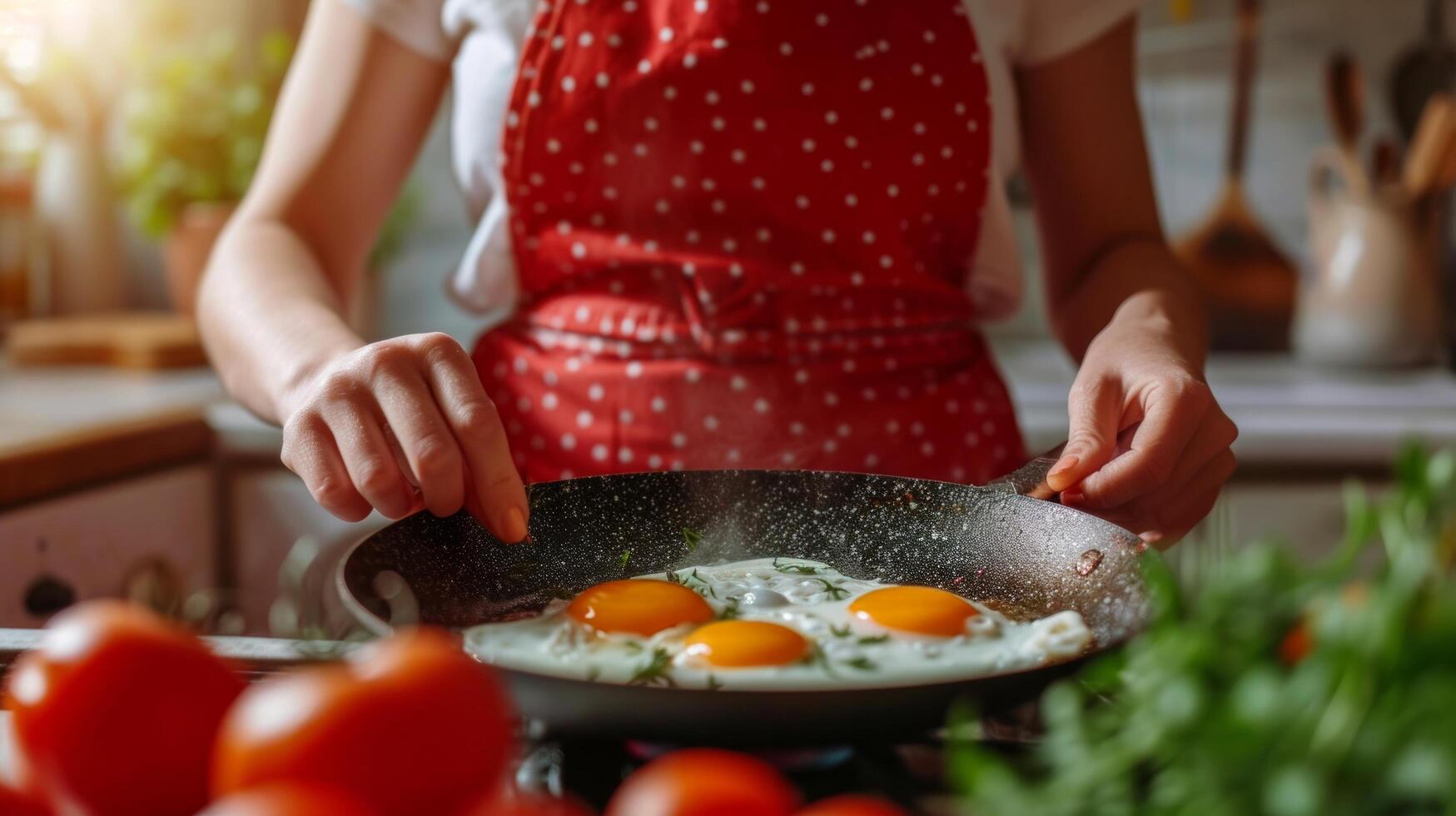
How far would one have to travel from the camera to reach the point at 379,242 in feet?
7.00

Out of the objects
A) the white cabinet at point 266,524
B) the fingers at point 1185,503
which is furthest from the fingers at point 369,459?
the white cabinet at point 266,524

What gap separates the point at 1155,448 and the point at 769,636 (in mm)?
284

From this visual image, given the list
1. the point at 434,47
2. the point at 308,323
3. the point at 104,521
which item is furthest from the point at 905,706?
the point at 104,521

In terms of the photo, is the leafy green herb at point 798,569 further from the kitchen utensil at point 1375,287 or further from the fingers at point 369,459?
the kitchen utensil at point 1375,287

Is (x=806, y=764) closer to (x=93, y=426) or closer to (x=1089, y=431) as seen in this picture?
(x=1089, y=431)

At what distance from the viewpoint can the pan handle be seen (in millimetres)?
723

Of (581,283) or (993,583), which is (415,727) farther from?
(581,283)

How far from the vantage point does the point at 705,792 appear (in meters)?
0.30

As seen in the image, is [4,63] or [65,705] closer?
[65,705]

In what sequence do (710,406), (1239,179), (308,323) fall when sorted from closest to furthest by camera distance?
(308,323) < (710,406) < (1239,179)

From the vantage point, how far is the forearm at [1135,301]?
88 centimetres

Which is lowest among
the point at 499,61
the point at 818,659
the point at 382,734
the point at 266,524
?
the point at 266,524

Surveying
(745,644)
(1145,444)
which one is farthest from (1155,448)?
(745,644)

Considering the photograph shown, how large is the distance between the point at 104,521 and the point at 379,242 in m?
0.78
